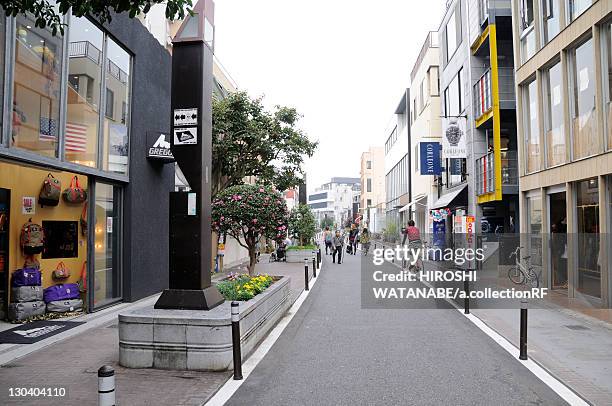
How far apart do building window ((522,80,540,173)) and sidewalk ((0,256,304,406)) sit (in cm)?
1154

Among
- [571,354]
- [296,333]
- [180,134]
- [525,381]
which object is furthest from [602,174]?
[180,134]

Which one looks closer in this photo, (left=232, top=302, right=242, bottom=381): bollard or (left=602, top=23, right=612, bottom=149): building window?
(left=232, top=302, right=242, bottom=381): bollard

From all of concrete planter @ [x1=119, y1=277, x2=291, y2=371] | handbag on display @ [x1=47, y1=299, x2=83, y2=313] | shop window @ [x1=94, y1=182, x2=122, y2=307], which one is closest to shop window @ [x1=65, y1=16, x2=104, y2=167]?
shop window @ [x1=94, y1=182, x2=122, y2=307]

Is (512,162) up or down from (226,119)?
down

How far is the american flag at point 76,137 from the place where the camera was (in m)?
9.68

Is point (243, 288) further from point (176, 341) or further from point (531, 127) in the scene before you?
point (531, 127)

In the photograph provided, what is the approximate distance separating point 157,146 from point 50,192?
3.24 m

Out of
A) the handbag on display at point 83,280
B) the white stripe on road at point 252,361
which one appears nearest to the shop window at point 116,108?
the handbag on display at point 83,280

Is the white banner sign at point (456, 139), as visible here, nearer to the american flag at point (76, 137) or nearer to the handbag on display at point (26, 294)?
the american flag at point (76, 137)

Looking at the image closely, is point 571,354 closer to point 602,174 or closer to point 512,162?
point 602,174

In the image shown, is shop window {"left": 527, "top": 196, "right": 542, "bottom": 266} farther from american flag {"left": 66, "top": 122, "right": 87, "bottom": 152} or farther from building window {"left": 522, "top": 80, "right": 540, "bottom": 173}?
american flag {"left": 66, "top": 122, "right": 87, "bottom": 152}

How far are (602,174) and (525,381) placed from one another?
20.4 ft

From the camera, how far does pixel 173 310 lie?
23.1 ft

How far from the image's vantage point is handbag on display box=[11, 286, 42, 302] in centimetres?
933
